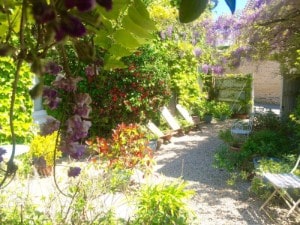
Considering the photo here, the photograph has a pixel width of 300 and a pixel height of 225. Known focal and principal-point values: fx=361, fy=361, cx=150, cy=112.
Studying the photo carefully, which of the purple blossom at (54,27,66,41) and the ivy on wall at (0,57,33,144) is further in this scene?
the ivy on wall at (0,57,33,144)

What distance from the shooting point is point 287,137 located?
248 inches

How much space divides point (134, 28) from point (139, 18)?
0.03 metres

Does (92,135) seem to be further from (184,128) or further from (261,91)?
(261,91)

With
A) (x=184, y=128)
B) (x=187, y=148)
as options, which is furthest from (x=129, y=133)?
(x=184, y=128)

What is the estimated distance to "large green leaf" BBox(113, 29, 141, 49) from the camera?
66 centimetres

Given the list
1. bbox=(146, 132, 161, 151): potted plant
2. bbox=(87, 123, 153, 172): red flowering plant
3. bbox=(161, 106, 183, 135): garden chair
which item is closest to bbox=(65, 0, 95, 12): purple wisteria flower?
bbox=(87, 123, 153, 172): red flowering plant

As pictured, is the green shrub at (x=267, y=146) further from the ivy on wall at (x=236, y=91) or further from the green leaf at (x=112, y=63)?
the ivy on wall at (x=236, y=91)

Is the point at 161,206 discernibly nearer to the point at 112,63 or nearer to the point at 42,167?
the point at 112,63

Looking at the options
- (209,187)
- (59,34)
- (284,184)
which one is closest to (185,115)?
(209,187)

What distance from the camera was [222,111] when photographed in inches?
476

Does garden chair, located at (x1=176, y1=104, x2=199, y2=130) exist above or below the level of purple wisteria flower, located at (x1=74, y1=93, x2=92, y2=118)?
below

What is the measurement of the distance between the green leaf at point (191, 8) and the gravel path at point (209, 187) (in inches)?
147

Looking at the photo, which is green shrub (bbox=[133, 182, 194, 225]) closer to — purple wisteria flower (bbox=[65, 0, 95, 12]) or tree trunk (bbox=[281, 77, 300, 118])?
purple wisteria flower (bbox=[65, 0, 95, 12])

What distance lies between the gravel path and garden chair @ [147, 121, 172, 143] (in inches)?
7.2
